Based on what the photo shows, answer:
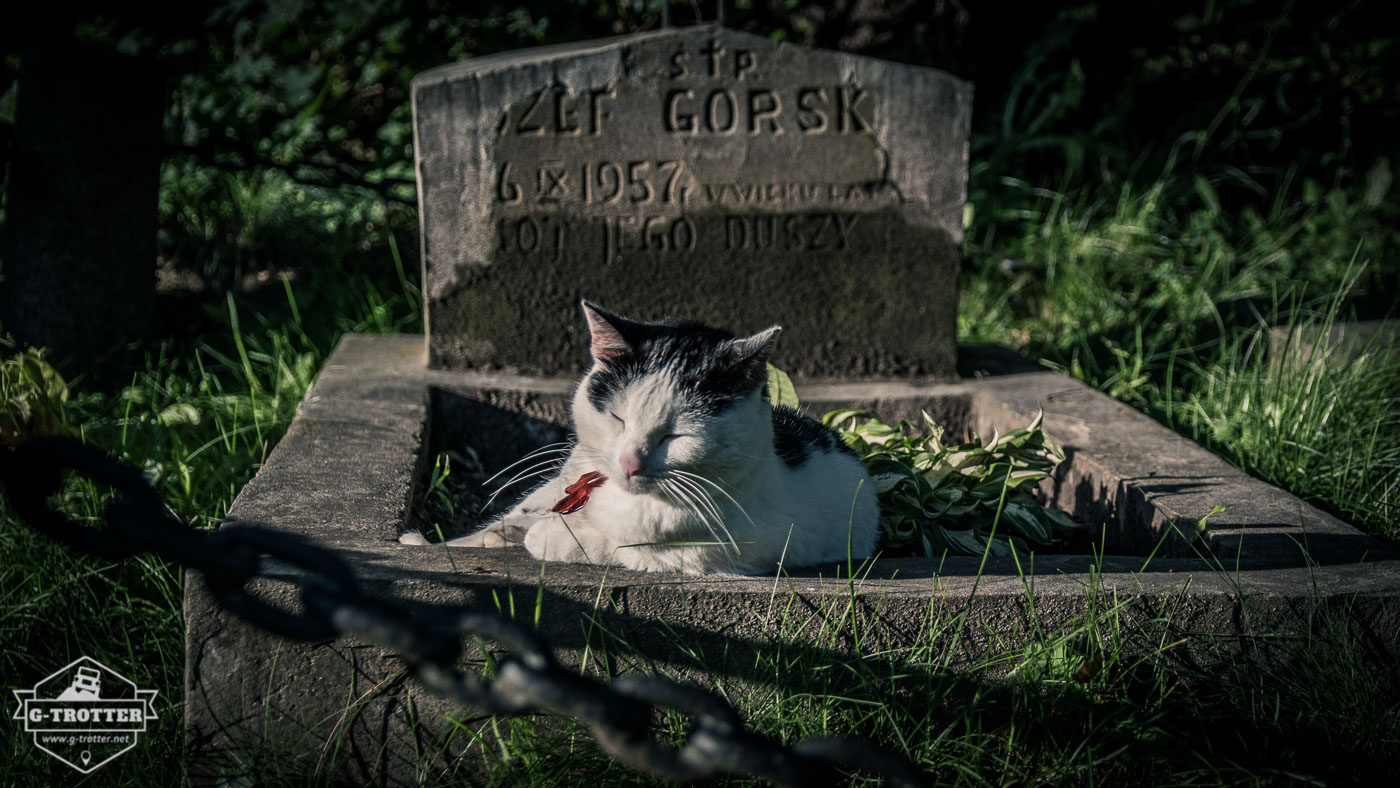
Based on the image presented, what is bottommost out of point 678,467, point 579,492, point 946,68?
point 579,492

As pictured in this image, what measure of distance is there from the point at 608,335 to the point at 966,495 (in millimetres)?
1138

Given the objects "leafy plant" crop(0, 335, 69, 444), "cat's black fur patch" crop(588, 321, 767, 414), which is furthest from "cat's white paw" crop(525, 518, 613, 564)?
"leafy plant" crop(0, 335, 69, 444)

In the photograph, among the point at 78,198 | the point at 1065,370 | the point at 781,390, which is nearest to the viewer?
the point at 781,390

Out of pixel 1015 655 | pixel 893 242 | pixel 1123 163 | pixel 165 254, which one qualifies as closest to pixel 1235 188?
pixel 1123 163

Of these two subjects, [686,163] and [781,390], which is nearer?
[781,390]

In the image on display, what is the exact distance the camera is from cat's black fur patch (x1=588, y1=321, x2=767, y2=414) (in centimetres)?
A: 163

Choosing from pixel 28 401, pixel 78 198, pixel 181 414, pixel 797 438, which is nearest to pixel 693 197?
pixel 797 438

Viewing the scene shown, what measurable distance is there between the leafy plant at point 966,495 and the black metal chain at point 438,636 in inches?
55.8

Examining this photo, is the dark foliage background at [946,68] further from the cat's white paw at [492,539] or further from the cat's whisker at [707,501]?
the cat's whisker at [707,501]

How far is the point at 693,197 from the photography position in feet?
10.1

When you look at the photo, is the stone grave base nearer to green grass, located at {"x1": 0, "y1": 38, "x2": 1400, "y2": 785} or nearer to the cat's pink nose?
green grass, located at {"x1": 0, "y1": 38, "x2": 1400, "y2": 785}

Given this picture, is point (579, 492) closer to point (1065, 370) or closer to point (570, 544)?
point (570, 544)

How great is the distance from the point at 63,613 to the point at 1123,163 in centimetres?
507

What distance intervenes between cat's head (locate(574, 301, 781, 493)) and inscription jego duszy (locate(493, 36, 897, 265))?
4.61 ft
